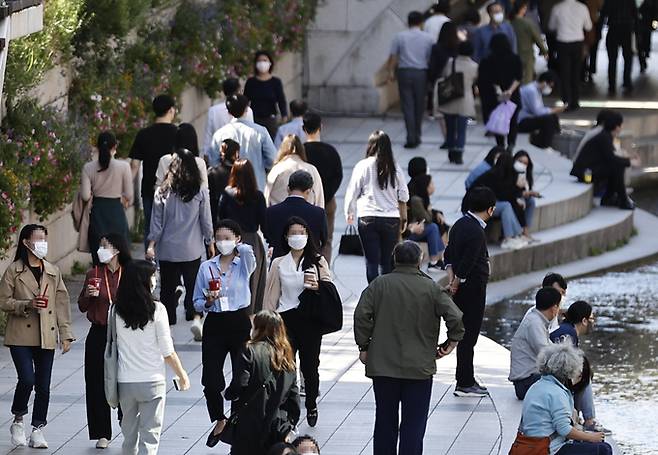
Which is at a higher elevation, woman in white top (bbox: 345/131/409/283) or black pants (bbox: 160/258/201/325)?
woman in white top (bbox: 345/131/409/283)

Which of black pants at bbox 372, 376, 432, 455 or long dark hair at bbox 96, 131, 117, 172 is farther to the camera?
long dark hair at bbox 96, 131, 117, 172

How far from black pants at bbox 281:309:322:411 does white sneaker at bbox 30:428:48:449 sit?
1643mm

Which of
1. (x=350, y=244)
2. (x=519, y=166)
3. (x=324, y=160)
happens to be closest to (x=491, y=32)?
(x=519, y=166)

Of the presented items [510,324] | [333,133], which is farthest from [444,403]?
[333,133]

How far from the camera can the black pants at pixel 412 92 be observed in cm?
2077

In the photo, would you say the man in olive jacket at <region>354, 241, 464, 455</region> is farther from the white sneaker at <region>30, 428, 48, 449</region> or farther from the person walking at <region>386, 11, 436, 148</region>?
the person walking at <region>386, 11, 436, 148</region>


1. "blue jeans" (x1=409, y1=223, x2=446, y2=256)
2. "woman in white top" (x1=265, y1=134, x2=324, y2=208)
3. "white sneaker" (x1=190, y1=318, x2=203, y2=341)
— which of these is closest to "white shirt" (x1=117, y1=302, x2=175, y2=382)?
"white sneaker" (x1=190, y1=318, x2=203, y2=341)

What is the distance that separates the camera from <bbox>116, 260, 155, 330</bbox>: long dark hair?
9367 millimetres

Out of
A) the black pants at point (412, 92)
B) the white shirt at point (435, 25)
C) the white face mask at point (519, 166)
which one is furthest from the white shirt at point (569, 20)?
the white face mask at point (519, 166)

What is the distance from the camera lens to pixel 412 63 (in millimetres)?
20641

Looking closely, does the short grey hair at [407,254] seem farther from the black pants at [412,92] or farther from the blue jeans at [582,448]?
the black pants at [412,92]

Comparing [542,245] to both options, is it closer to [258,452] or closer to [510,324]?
[510,324]

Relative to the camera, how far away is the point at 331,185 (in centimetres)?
1441

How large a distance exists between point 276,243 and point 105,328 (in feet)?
7.18
